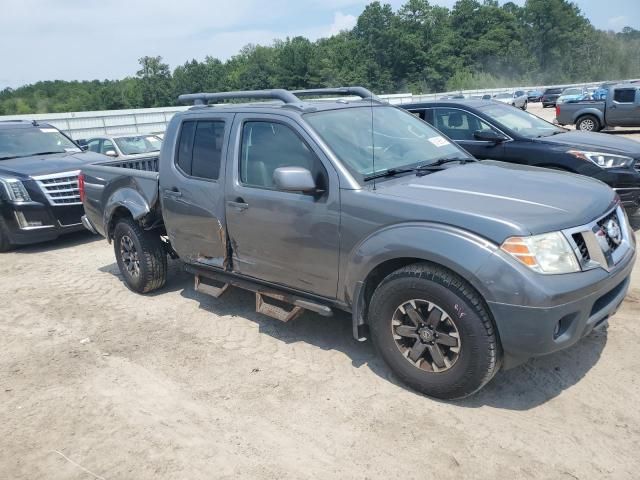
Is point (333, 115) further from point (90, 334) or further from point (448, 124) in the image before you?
point (448, 124)

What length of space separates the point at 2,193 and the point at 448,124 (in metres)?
6.61

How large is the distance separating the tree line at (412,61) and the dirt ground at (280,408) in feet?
237

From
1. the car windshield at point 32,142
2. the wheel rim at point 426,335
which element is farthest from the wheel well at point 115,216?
the car windshield at point 32,142

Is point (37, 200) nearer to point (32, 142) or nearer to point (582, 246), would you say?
point (32, 142)

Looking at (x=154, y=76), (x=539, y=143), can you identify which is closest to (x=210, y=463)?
(x=539, y=143)

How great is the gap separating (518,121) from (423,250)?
17.7 ft

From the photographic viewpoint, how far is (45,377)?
427 centimetres

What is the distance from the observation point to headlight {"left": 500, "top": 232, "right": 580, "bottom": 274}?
3.06 metres

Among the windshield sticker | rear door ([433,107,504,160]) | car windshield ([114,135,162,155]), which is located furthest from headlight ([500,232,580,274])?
car windshield ([114,135,162,155])

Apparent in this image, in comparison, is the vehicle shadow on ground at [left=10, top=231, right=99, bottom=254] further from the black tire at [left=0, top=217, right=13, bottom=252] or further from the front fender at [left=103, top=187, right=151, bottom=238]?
the front fender at [left=103, top=187, right=151, bottom=238]

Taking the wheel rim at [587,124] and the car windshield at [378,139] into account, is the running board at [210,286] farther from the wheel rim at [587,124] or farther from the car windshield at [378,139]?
the wheel rim at [587,124]

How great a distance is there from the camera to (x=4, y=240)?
8297 millimetres

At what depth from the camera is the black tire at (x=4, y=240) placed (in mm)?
8164

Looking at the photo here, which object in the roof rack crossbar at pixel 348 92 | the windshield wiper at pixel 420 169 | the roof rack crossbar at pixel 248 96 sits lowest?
the windshield wiper at pixel 420 169
